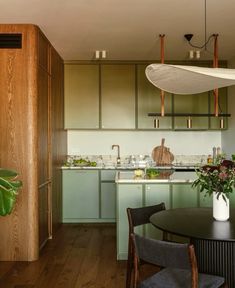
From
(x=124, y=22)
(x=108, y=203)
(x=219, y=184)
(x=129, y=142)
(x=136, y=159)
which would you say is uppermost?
(x=124, y=22)

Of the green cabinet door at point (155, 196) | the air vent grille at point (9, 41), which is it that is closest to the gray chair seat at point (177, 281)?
the green cabinet door at point (155, 196)

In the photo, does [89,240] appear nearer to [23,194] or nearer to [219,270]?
[23,194]

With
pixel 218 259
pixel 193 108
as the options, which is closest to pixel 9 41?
pixel 218 259

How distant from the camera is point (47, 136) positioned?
179 inches

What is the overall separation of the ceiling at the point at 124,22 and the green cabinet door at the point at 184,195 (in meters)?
1.81

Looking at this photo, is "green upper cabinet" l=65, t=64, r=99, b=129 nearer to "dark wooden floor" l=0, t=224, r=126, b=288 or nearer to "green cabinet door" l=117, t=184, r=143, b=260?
"dark wooden floor" l=0, t=224, r=126, b=288

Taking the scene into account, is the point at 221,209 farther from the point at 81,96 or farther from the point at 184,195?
the point at 81,96

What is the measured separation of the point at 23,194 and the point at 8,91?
1127 mm

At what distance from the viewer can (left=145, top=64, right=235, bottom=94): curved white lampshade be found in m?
2.12

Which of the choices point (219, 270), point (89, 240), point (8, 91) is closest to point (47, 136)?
point (8, 91)

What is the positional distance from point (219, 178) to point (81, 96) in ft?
12.5

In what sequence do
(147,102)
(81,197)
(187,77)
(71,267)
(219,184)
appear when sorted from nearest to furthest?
(187,77) → (219,184) → (71,267) → (81,197) → (147,102)

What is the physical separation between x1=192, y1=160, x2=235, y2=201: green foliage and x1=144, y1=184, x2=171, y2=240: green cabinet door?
1319 mm

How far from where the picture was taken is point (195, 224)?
241cm
